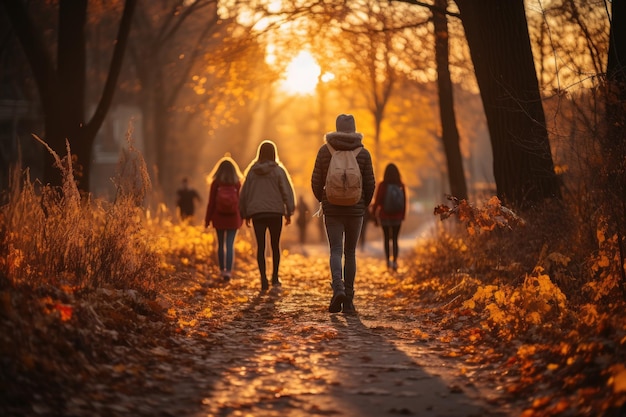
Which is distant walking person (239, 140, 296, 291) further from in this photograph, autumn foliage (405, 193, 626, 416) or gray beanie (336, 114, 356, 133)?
gray beanie (336, 114, 356, 133)

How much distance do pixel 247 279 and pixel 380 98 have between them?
17424mm

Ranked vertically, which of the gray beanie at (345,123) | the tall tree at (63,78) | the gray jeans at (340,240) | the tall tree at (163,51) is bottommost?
the gray jeans at (340,240)

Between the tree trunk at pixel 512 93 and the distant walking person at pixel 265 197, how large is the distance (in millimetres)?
2852

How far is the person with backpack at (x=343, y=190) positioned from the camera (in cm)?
919

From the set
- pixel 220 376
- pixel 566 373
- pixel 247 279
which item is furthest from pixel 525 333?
pixel 247 279

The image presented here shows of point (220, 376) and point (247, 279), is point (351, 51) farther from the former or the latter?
point (220, 376)

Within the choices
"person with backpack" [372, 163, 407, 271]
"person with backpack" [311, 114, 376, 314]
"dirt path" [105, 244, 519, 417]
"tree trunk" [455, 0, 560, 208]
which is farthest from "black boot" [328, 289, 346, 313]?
"person with backpack" [372, 163, 407, 271]

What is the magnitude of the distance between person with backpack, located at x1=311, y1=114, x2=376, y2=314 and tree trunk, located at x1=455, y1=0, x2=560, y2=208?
8.13ft

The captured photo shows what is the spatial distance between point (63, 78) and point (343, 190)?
5434 millimetres

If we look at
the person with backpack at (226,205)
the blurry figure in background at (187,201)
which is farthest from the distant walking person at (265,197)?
the blurry figure in background at (187,201)

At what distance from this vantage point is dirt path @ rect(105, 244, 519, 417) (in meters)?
5.48

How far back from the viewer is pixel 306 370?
6.54 metres

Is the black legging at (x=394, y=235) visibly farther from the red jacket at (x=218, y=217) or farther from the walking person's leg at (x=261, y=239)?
the walking person's leg at (x=261, y=239)

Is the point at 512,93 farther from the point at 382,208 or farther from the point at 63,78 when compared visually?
the point at 63,78
